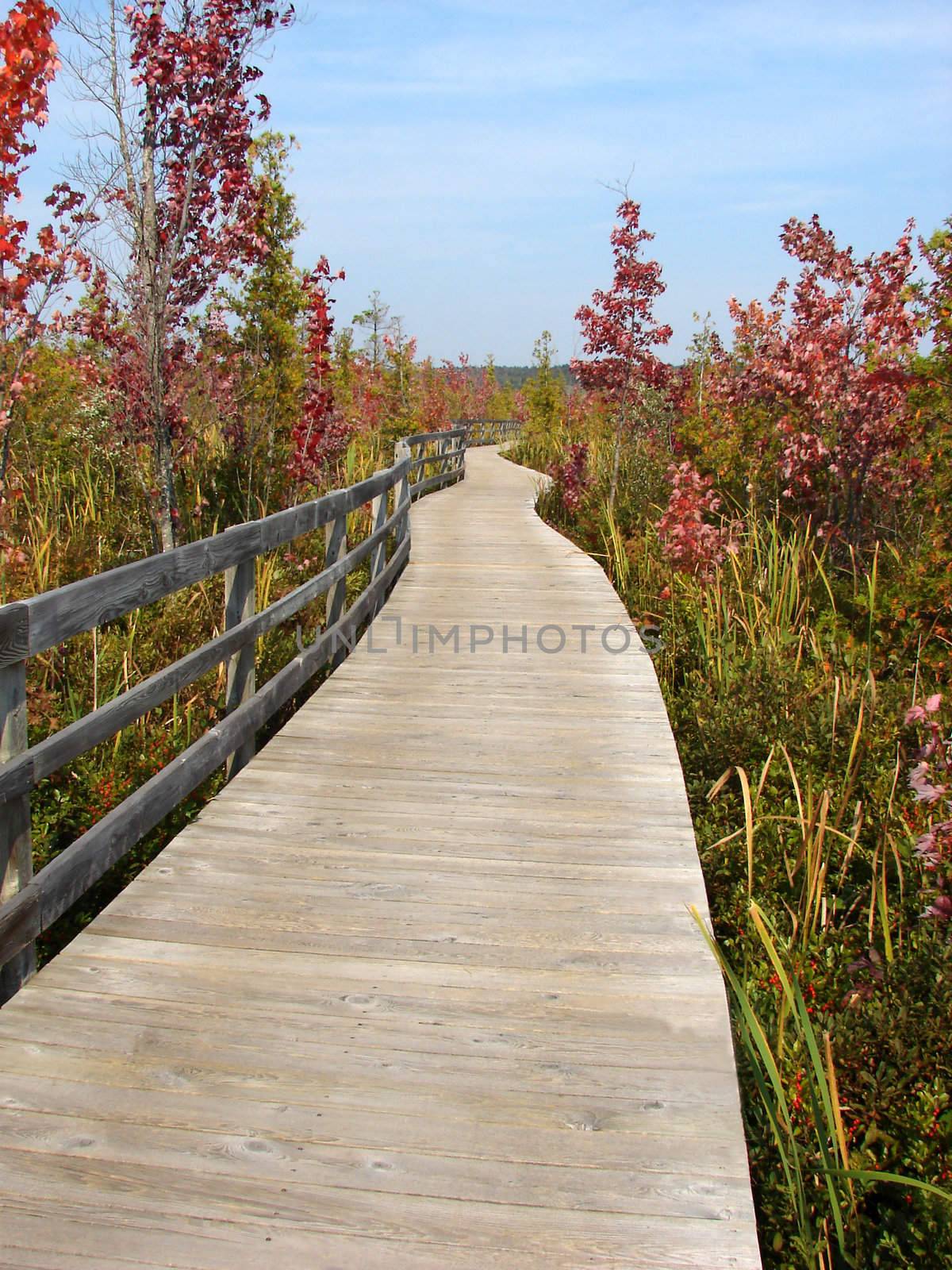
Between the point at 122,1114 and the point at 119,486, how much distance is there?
8619mm

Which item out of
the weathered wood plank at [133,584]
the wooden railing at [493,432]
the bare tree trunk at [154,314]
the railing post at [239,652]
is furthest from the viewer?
the wooden railing at [493,432]

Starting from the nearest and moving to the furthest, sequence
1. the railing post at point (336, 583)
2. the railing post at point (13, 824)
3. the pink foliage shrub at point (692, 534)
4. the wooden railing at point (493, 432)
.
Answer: the railing post at point (13, 824) → the railing post at point (336, 583) → the pink foliage shrub at point (692, 534) → the wooden railing at point (493, 432)

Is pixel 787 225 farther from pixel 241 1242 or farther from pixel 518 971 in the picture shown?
pixel 241 1242

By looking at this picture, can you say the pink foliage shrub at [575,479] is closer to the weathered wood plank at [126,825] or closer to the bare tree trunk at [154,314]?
the bare tree trunk at [154,314]

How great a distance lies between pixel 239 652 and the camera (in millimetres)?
4766

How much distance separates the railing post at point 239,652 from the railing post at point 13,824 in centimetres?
178

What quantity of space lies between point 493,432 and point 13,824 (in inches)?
1585

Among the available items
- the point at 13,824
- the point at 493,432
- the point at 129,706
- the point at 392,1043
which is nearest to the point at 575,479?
the point at 129,706

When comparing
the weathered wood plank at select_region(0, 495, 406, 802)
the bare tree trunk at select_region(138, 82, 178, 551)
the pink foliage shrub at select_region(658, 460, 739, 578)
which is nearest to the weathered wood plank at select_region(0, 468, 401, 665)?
the weathered wood plank at select_region(0, 495, 406, 802)

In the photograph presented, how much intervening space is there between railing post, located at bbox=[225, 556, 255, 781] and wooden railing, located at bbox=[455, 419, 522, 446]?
34448 mm

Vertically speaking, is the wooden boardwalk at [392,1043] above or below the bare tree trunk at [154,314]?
below

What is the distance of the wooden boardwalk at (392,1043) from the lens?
2084mm

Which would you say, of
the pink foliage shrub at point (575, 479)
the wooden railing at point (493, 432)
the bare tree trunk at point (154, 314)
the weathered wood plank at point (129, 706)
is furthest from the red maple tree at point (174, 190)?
the wooden railing at point (493, 432)

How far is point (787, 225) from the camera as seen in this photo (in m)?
10.1
